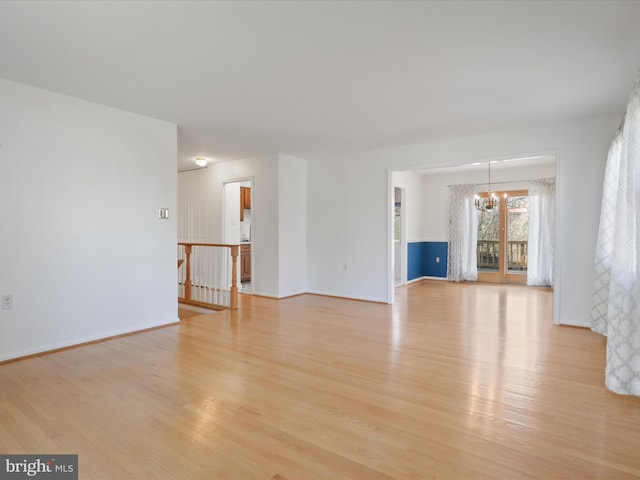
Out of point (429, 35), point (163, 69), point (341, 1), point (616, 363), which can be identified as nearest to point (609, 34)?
point (429, 35)

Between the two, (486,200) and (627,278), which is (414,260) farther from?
(627,278)

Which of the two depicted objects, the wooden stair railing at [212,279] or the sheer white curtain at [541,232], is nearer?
the wooden stair railing at [212,279]

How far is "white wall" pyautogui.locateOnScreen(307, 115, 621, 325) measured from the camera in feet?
13.5

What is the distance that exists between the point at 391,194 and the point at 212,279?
3320mm

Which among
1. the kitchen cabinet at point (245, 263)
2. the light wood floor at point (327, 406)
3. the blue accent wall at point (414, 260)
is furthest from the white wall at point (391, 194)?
the blue accent wall at point (414, 260)

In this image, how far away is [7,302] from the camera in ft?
9.99

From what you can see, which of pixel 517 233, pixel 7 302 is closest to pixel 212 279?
pixel 7 302

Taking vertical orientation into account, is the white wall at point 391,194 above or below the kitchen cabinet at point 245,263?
above

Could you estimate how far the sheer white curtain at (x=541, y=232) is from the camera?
7117 millimetres

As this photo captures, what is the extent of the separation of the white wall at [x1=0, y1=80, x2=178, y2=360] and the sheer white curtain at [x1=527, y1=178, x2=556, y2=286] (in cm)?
695

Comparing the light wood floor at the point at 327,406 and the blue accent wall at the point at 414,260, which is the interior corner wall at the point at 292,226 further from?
the blue accent wall at the point at 414,260

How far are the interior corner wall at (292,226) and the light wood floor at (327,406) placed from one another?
2139 mm

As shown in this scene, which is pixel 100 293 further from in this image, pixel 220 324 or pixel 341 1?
pixel 341 1

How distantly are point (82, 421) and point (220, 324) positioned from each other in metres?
2.27
